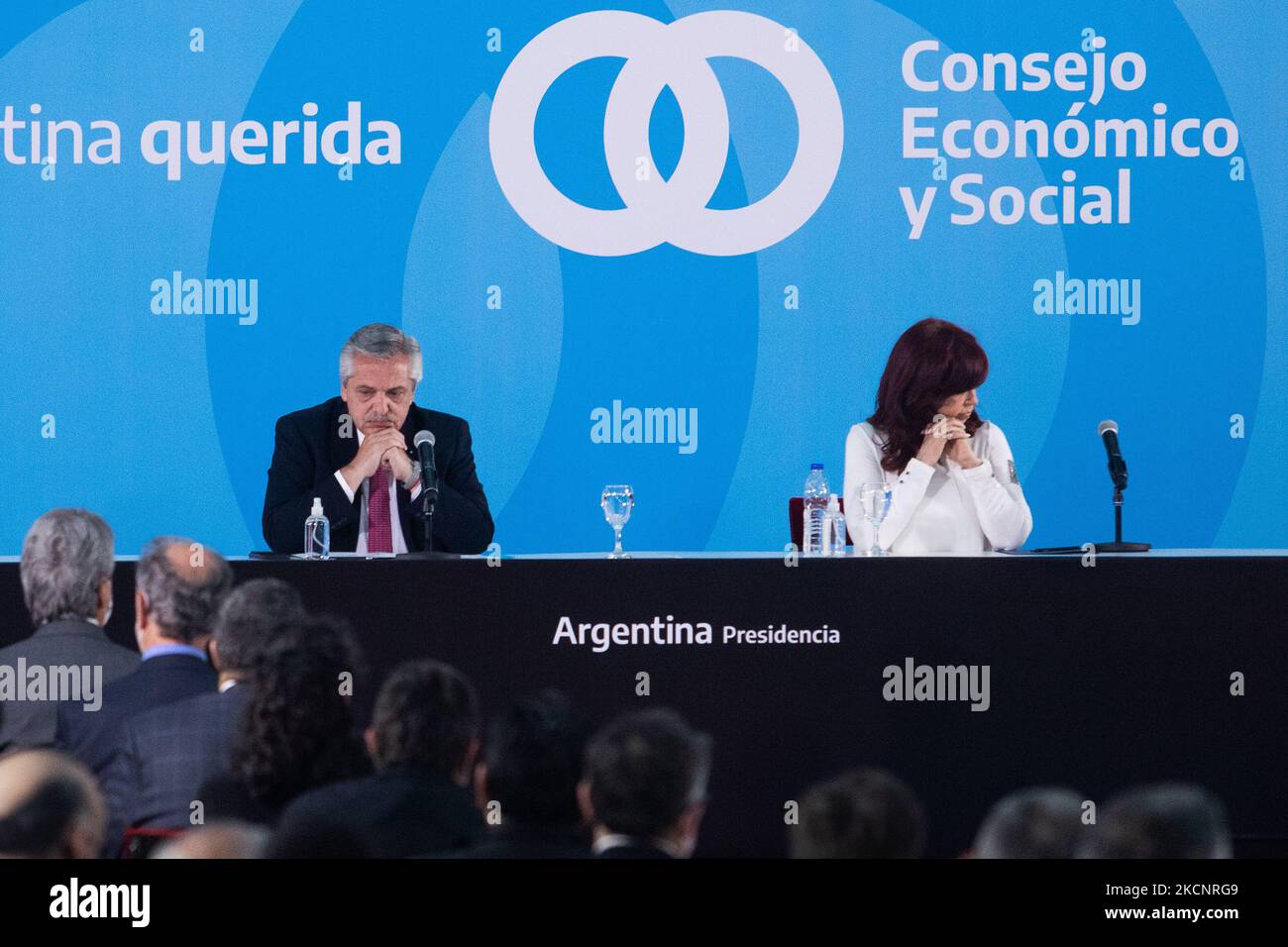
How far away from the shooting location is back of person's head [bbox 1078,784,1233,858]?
2.07 meters

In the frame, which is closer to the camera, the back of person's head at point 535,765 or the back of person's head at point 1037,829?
the back of person's head at point 1037,829

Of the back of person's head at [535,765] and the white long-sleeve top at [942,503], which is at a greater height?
the white long-sleeve top at [942,503]

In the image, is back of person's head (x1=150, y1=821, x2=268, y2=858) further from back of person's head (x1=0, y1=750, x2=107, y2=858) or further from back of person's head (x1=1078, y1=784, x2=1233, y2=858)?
back of person's head (x1=1078, y1=784, x2=1233, y2=858)

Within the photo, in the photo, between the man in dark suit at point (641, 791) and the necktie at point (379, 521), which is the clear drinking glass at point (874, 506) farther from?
the man in dark suit at point (641, 791)

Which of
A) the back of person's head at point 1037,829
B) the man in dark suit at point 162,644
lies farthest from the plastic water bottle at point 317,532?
the back of person's head at point 1037,829

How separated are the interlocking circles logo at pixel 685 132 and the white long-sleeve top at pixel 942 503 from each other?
1.60m

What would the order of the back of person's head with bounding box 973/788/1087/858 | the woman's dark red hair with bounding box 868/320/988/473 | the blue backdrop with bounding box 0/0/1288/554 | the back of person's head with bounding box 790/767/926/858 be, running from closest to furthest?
the back of person's head with bounding box 973/788/1087/858 < the back of person's head with bounding box 790/767/926/858 < the woman's dark red hair with bounding box 868/320/988/473 < the blue backdrop with bounding box 0/0/1288/554

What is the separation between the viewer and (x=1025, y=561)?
144 inches

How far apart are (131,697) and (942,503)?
88.0 inches

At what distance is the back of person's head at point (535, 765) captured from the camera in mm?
2475

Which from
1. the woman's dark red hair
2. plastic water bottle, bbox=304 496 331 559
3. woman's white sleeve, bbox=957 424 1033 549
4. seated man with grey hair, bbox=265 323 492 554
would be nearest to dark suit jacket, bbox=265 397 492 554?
seated man with grey hair, bbox=265 323 492 554

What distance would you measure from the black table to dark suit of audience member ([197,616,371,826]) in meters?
0.89
